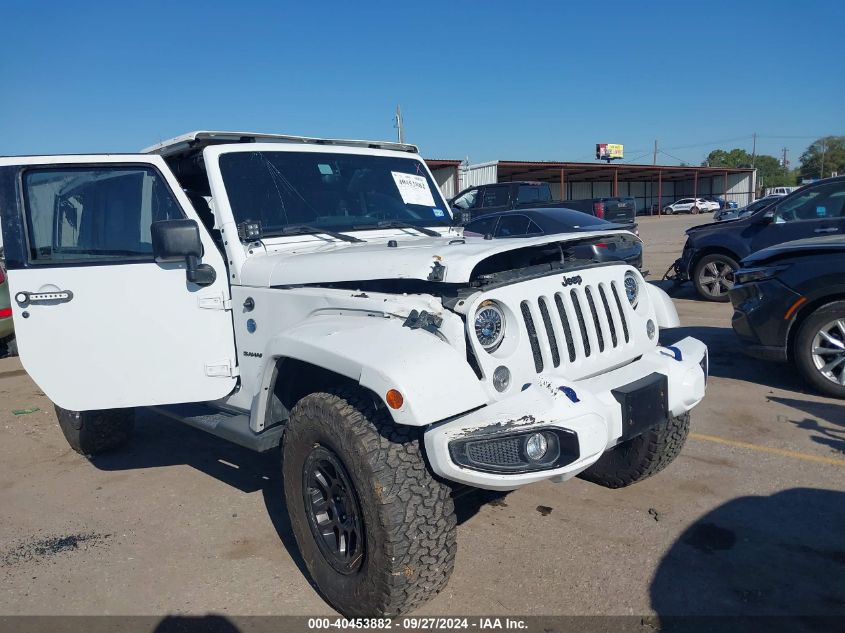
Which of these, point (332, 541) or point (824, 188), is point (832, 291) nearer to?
point (824, 188)

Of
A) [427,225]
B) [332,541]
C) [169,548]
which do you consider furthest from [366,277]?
[169,548]

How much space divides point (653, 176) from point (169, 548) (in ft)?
179

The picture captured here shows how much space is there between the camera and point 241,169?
3805 millimetres

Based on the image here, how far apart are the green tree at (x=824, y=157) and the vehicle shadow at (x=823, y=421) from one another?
83.0 m

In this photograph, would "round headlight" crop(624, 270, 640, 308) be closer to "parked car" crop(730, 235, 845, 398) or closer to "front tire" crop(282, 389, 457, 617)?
"front tire" crop(282, 389, 457, 617)

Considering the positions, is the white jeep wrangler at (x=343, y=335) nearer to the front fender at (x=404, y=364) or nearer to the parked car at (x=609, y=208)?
the front fender at (x=404, y=364)

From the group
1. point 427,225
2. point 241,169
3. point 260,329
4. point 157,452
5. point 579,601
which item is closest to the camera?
point 579,601

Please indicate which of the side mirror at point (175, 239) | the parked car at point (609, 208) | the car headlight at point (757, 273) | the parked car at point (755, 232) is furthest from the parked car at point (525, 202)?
the side mirror at point (175, 239)

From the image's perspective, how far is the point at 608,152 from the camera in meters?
61.3

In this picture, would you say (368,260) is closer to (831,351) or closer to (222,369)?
(222,369)

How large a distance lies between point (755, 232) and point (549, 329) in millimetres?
7373

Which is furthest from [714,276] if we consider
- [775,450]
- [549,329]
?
[549,329]

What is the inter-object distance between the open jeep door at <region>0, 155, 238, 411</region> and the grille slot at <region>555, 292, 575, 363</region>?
5.87ft

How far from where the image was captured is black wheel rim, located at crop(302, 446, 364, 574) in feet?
8.91
